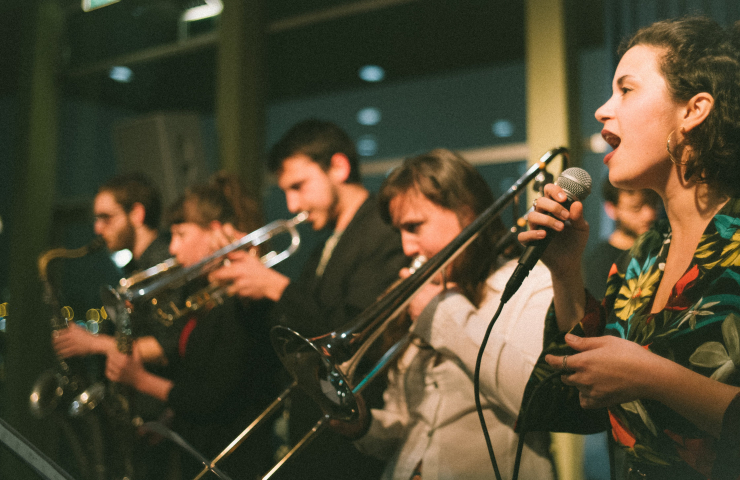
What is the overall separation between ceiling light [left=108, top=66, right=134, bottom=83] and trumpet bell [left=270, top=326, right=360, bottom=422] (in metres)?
3.57

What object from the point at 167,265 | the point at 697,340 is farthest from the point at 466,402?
the point at 167,265

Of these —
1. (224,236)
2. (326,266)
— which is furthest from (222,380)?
(224,236)

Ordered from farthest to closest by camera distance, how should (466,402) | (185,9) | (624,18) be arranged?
1. (185,9)
2. (624,18)
3. (466,402)

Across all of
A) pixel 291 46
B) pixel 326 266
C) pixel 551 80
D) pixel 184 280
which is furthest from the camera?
pixel 291 46

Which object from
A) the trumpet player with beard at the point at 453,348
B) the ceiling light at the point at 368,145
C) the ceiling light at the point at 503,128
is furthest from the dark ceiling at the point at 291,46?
the trumpet player with beard at the point at 453,348

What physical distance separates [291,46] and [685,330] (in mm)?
3487

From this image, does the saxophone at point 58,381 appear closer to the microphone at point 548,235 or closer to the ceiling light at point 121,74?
the ceiling light at point 121,74

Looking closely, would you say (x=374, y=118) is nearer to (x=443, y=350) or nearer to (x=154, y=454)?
(x=154, y=454)

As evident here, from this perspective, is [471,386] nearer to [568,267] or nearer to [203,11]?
[568,267]

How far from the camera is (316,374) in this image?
1293mm

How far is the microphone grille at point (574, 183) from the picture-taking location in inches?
37.7

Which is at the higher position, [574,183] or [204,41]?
[204,41]

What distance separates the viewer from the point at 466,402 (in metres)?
1.28

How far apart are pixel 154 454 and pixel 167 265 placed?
77cm
